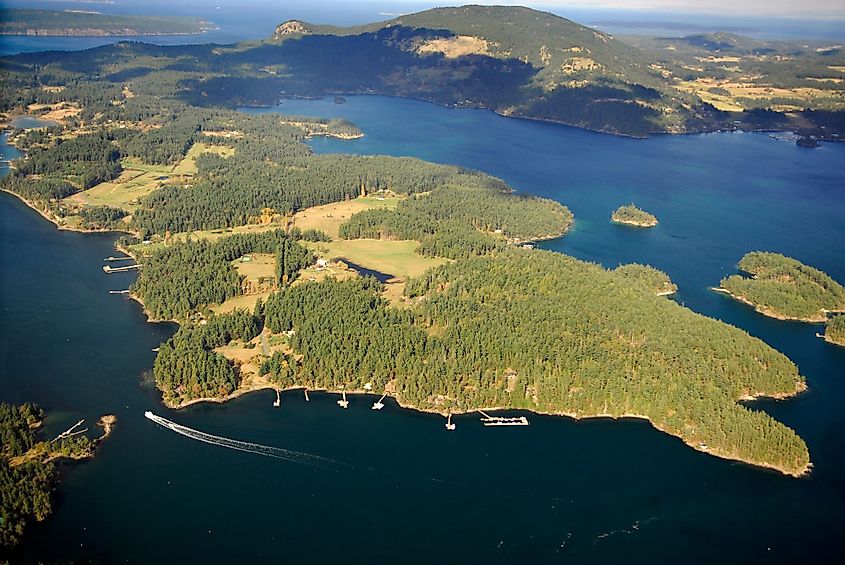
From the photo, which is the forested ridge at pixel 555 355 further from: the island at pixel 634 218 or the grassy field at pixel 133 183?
the grassy field at pixel 133 183

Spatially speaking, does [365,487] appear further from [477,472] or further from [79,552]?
[79,552]

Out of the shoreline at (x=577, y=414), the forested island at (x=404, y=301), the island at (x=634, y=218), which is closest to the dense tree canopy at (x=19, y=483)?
the shoreline at (x=577, y=414)

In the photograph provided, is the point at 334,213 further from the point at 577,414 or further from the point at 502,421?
the point at 577,414

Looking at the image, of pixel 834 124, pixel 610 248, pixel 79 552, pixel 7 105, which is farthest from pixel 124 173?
pixel 834 124

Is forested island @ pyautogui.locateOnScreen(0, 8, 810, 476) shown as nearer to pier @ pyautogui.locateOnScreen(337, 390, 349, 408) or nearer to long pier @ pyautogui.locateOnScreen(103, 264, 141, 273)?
pier @ pyautogui.locateOnScreen(337, 390, 349, 408)

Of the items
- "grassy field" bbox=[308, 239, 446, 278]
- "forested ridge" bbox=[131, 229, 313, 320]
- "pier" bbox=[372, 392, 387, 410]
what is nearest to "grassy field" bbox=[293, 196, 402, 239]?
"grassy field" bbox=[308, 239, 446, 278]
